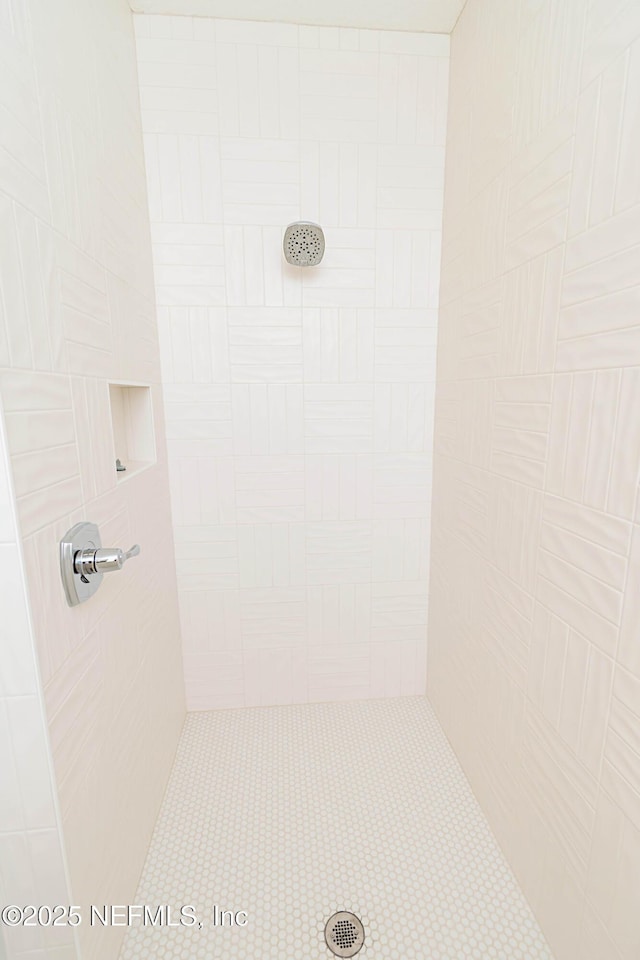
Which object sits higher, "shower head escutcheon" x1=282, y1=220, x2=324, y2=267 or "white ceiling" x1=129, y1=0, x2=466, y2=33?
"white ceiling" x1=129, y1=0, x2=466, y2=33

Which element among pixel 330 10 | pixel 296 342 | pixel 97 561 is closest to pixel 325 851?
pixel 97 561

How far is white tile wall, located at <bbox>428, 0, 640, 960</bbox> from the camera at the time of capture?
71 cm

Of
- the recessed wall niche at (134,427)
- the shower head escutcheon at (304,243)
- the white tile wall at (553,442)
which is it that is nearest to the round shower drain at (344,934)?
the white tile wall at (553,442)

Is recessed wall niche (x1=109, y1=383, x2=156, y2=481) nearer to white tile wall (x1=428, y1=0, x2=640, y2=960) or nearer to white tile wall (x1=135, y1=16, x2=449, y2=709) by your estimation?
white tile wall (x1=135, y1=16, x2=449, y2=709)

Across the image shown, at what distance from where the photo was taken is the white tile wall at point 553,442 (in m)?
0.71

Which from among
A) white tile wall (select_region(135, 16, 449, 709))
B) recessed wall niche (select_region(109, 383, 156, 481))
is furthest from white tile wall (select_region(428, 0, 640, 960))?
recessed wall niche (select_region(109, 383, 156, 481))

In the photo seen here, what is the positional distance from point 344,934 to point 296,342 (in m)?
1.61

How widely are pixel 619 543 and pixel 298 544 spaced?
3.60 feet

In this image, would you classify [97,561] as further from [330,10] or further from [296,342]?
[330,10]

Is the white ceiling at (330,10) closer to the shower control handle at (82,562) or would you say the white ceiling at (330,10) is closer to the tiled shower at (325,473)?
the tiled shower at (325,473)

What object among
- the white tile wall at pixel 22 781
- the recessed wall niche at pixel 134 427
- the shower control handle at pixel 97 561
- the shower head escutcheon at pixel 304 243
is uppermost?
the shower head escutcheon at pixel 304 243

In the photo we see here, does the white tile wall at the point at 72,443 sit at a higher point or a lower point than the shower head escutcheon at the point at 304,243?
lower

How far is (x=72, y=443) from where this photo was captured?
2.71 feet

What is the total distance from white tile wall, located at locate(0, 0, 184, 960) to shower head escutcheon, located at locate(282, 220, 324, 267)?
1.47 ft
